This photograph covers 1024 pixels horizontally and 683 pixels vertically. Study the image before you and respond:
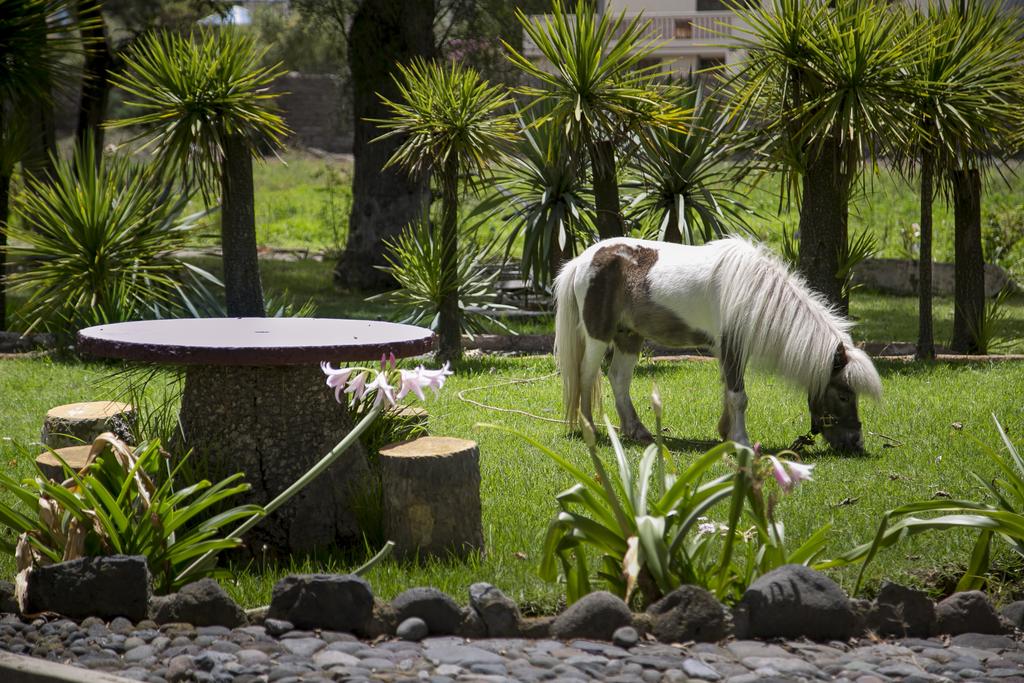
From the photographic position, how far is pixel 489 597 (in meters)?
4.43

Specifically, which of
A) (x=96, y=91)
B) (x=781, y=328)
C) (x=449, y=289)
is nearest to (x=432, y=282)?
(x=449, y=289)

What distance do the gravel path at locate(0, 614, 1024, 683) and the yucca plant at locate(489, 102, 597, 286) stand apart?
7.84 meters

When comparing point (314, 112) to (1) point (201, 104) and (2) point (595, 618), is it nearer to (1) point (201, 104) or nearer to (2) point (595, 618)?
(1) point (201, 104)

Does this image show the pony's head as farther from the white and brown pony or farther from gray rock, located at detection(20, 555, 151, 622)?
gray rock, located at detection(20, 555, 151, 622)

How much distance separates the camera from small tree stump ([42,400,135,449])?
6.75m

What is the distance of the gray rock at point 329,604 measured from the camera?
4422mm

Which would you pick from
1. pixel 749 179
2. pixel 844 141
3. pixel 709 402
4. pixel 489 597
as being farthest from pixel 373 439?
pixel 749 179

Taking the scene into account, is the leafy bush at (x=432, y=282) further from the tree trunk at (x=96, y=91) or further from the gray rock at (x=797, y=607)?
the gray rock at (x=797, y=607)

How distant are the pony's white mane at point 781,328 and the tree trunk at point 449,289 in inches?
185

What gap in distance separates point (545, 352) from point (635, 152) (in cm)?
255

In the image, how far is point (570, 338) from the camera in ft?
27.8

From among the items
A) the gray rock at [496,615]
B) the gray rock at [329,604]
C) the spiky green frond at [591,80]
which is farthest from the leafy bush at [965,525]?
the spiky green frond at [591,80]

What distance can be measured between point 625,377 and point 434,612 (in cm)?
438

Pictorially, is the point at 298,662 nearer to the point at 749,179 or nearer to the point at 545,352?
the point at 545,352
